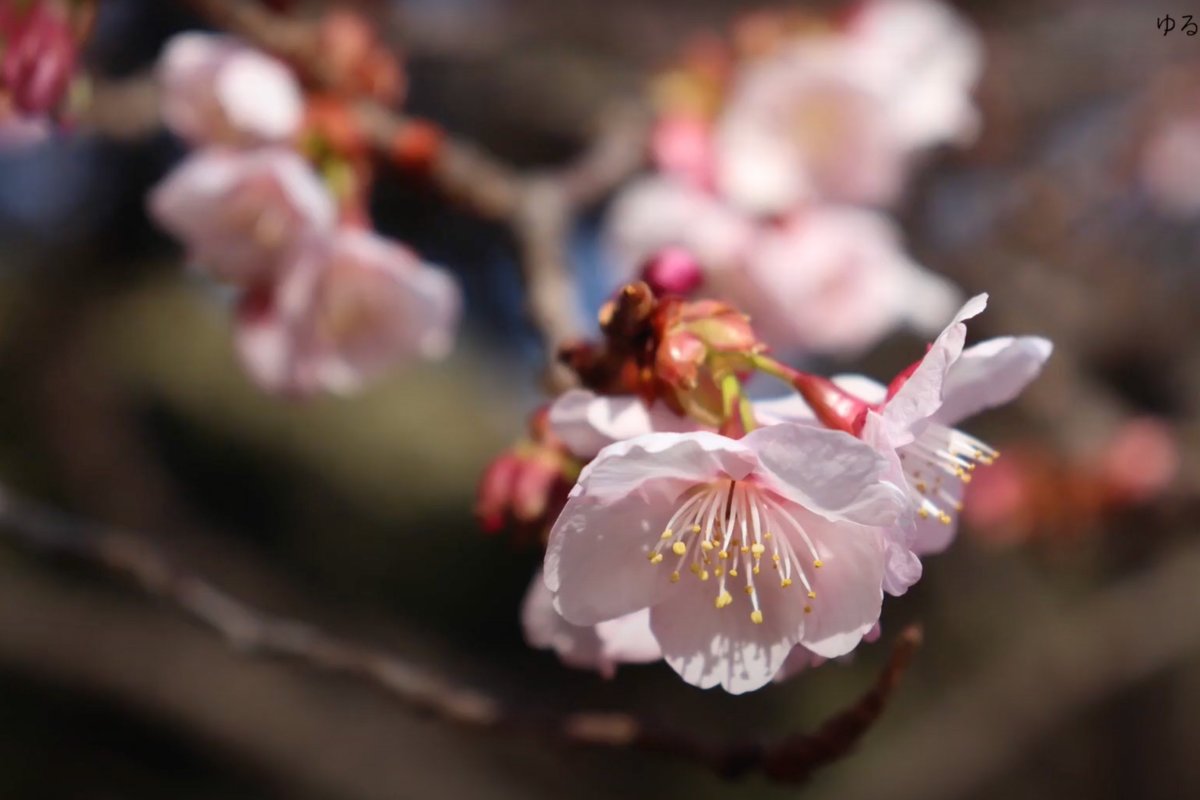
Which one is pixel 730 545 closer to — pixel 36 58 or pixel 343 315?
pixel 343 315

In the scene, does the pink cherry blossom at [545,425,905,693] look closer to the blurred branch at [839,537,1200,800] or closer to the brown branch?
the brown branch

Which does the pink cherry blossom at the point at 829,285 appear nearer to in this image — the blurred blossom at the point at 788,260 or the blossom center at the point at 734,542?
the blurred blossom at the point at 788,260

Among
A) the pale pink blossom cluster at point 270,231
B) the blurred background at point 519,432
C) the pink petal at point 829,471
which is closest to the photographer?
the pink petal at point 829,471

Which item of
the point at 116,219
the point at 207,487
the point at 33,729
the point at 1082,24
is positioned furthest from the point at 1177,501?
the point at 207,487

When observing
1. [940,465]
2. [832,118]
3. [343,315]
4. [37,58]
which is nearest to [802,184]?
[832,118]

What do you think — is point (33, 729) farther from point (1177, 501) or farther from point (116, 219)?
point (1177, 501)

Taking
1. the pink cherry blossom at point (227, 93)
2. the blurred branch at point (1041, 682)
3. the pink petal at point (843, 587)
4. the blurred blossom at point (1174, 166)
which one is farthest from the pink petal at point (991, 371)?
the blurred blossom at point (1174, 166)

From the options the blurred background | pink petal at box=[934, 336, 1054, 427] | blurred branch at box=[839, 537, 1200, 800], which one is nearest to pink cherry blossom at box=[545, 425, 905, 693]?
pink petal at box=[934, 336, 1054, 427]
